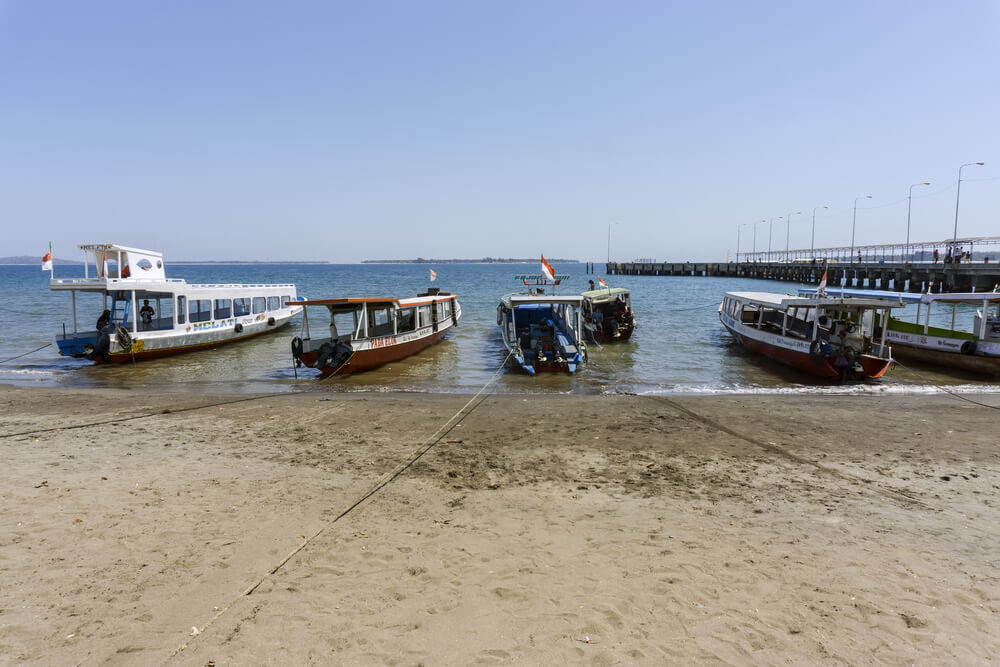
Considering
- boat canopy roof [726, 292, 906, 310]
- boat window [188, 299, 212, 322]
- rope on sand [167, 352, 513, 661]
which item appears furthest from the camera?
boat window [188, 299, 212, 322]

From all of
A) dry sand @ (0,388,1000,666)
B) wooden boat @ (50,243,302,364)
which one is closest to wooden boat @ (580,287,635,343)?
wooden boat @ (50,243,302,364)

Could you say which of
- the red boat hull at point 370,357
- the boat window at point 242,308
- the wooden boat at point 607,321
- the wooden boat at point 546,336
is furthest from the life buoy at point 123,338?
the wooden boat at point 607,321

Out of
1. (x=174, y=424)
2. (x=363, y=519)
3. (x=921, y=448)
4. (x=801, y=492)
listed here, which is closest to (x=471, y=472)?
(x=363, y=519)

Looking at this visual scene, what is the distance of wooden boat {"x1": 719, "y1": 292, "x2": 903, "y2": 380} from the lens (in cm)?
1756

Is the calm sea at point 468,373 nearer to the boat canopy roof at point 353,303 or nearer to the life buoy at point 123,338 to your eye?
the life buoy at point 123,338

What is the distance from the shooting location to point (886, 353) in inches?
767

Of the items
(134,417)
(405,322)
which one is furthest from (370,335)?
(134,417)

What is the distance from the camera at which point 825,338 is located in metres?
20.4

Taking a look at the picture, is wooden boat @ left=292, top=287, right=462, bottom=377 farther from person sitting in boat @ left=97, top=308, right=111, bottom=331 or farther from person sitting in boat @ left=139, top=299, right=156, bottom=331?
person sitting in boat @ left=97, top=308, right=111, bottom=331

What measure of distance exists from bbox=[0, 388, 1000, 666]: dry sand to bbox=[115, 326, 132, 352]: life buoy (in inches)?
400

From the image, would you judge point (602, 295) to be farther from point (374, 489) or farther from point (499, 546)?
point (499, 546)

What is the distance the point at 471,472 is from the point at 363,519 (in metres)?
2.21

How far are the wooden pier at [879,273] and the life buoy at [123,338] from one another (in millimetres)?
40554

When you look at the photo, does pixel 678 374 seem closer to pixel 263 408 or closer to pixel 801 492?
pixel 801 492
